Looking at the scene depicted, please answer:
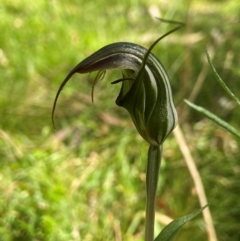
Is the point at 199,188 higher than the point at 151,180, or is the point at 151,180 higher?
the point at 199,188

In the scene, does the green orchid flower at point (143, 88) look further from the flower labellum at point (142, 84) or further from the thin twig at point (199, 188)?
the thin twig at point (199, 188)

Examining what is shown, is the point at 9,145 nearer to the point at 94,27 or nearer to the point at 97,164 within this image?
the point at 97,164

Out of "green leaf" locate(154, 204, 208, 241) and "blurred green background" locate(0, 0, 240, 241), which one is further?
"blurred green background" locate(0, 0, 240, 241)

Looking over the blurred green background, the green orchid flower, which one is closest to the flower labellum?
the green orchid flower

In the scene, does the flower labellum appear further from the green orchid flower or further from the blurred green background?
the blurred green background

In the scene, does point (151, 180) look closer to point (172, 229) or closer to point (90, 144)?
point (172, 229)

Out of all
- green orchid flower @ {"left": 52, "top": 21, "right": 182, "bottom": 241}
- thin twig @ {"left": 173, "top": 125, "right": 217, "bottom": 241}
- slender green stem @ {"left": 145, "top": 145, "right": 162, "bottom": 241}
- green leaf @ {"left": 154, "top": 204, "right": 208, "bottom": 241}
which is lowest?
green leaf @ {"left": 154, "top": 204, "right": 208, "bottom": 241}

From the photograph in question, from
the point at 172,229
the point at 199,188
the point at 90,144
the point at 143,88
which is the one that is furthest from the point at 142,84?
the point at 90,144

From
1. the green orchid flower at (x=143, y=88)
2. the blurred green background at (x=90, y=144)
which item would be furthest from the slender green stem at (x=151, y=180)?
the blurred green background at (x=90, y=144)
